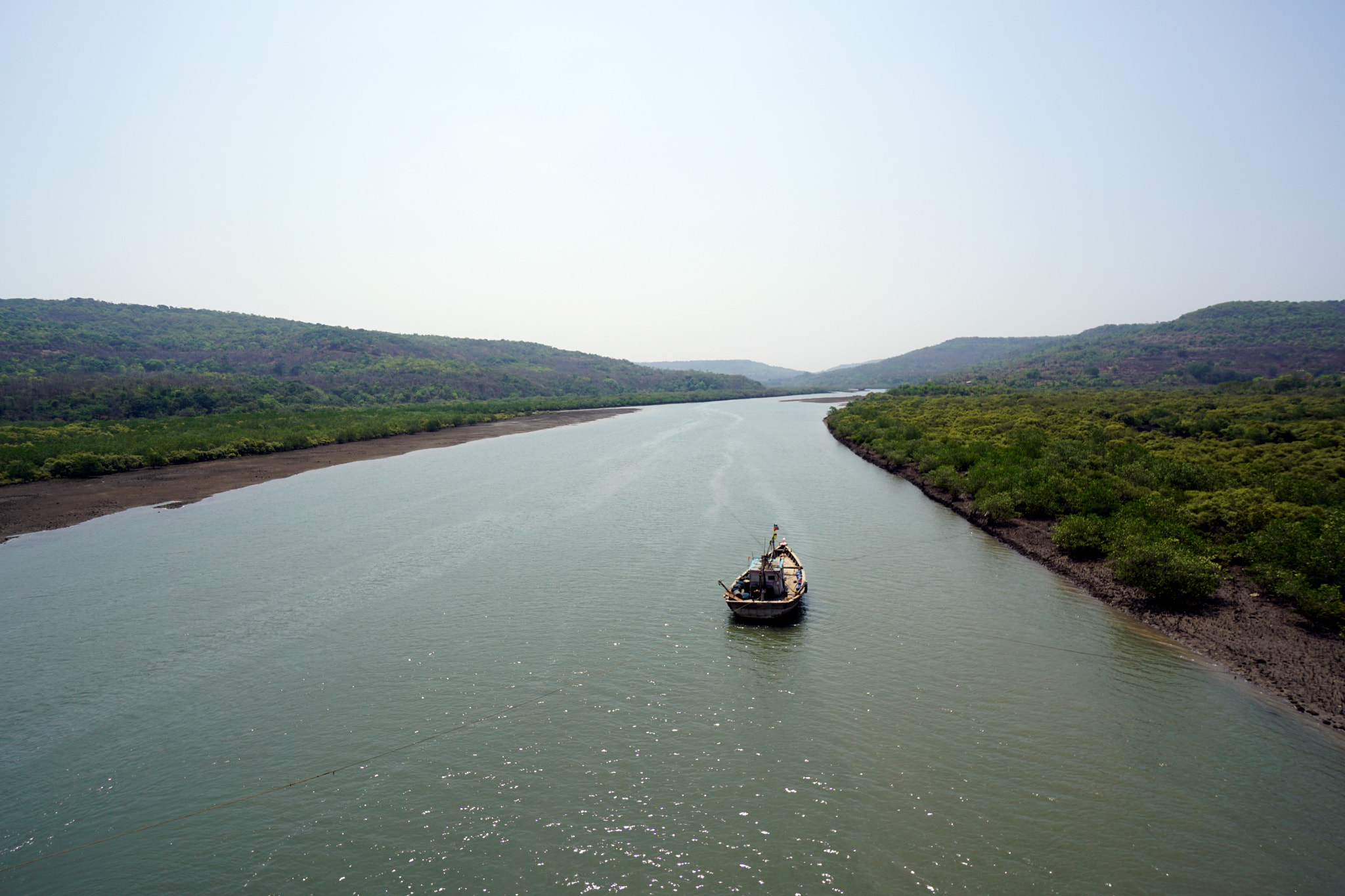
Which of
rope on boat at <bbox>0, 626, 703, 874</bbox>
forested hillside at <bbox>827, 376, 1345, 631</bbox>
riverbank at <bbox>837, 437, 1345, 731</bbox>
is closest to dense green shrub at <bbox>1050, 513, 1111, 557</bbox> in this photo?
forested hillside at <bbox>827, 376, 1345, 631</bbox>

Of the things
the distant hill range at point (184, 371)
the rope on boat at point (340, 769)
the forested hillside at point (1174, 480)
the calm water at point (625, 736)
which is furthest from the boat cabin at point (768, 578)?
the distant hill range at point (184, 371)

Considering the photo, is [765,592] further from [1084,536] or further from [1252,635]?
[1084,536]

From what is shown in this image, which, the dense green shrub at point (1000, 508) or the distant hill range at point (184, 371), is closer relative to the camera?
the dense green shrub at point (1000, 508)

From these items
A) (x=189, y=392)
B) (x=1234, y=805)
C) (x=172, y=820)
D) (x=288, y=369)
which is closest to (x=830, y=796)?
(x=1234, y=805)

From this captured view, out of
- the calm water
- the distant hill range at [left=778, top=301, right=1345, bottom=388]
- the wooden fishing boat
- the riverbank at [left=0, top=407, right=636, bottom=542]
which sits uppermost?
the distant hill range at [left=778, top=301, right=1345, bottom=388]

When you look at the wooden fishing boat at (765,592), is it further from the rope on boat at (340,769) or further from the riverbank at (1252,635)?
the riverbank at (1252,635)

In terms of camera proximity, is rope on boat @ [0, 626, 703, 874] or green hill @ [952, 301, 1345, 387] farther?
green hill @ [952, 301, 1345, 387]

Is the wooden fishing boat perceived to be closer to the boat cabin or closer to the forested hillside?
the boat cabin
